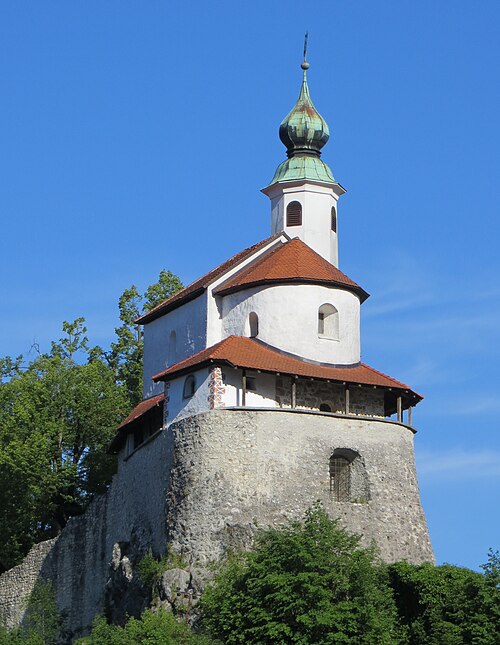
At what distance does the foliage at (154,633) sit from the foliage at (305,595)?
0.73 m

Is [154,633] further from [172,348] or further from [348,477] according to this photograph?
[172,348]

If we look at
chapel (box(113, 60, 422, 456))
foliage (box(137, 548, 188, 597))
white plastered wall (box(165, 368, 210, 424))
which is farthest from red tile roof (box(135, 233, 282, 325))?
foliage (box(137, 548, 188, 597))

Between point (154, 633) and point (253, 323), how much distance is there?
13048mm

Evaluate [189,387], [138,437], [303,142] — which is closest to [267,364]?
[189,387]

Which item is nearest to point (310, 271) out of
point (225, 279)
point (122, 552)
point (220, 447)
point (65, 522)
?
point (225, 279)

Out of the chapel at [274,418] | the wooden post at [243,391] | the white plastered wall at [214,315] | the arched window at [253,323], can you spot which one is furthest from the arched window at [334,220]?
the wooden post at [243,391]

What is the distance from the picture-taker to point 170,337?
67.4m

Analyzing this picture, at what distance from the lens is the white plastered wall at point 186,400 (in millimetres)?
59812

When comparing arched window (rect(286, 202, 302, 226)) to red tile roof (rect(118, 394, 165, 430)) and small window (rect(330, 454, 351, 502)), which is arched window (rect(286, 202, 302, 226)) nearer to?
red tile roof (rect(118, 394, 165, 430))

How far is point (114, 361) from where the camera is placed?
79.4 meters

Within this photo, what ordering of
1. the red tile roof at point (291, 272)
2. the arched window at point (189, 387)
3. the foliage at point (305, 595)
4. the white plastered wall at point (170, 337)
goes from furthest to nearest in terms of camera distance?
the white plastered wall at point (170, 337) → the red tile roof at point (291, 272) → the arched window at point (189, 387) → the foliage at point (305, 595)

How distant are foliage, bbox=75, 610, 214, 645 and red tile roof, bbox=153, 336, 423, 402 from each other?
28.4 ft

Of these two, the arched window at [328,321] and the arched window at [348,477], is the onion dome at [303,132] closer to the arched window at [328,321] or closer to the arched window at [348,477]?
the arched window at [328,321]

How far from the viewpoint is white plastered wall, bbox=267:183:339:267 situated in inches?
2699
